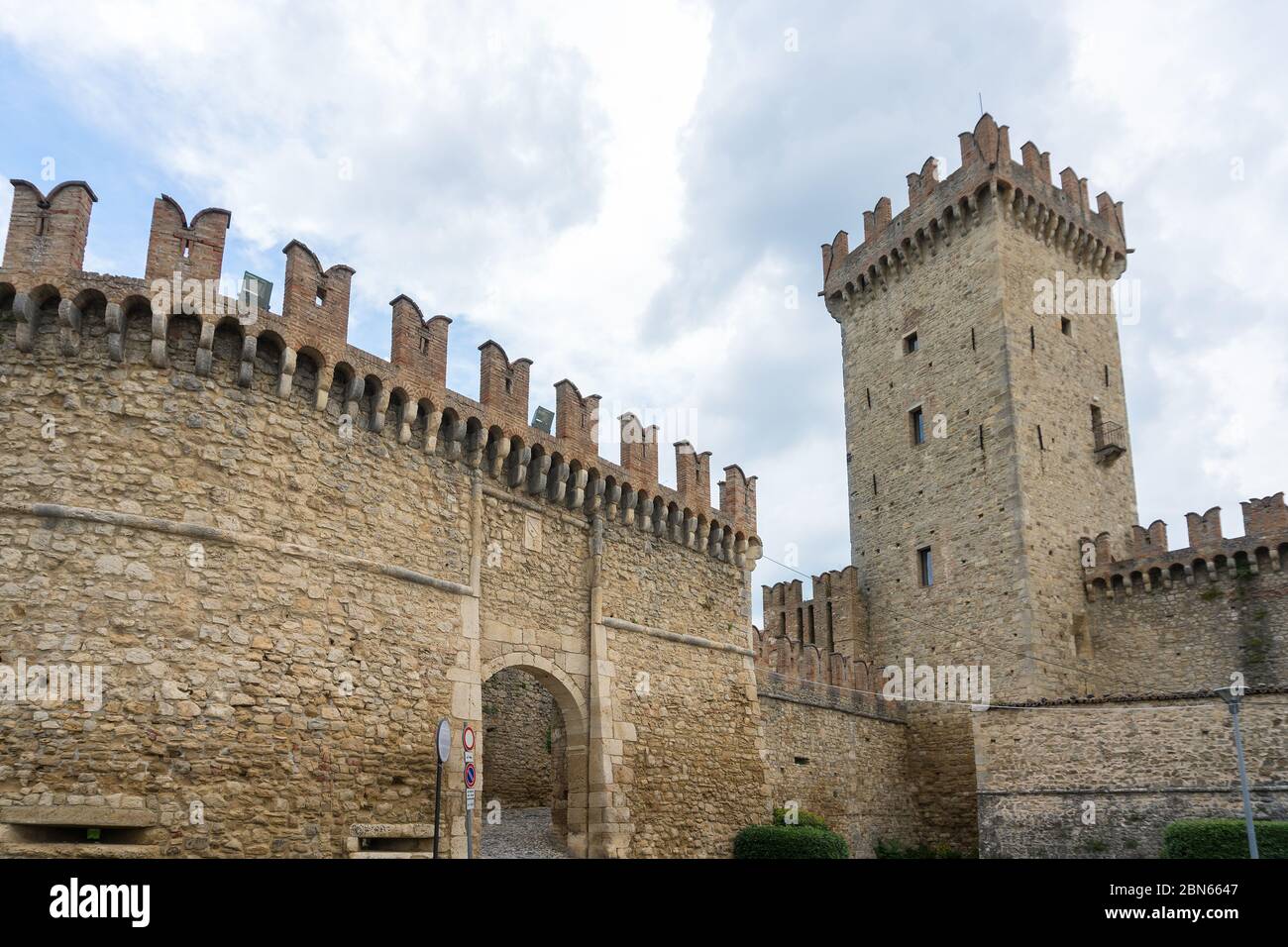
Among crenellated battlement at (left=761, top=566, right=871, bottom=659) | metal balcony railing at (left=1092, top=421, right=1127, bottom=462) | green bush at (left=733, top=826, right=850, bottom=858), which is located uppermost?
metal balcony railing at (left=1092, top=421, right=1127, bottom=462)

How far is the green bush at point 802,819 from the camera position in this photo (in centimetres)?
1819

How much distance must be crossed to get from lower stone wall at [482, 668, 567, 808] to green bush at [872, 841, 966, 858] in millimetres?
7938

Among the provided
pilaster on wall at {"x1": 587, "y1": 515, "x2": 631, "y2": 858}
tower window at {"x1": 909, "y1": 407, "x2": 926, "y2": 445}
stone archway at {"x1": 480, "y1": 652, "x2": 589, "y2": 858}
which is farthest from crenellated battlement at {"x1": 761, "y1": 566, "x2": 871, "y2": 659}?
pilaster on wall at {"x1": 587, "y1": 515, "x2": 631, "y2": 858}

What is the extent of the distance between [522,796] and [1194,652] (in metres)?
16.0

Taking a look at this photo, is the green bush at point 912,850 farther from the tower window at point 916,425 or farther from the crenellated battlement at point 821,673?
the tower window at point 916,425

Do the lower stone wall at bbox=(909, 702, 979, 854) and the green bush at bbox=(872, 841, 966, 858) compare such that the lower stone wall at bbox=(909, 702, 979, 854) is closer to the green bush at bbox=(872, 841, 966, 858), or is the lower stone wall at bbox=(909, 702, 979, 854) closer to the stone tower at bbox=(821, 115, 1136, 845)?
the stone tower at bbox=(821, 115, 1136, 845)

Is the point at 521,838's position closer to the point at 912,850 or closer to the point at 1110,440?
the point at 912,850

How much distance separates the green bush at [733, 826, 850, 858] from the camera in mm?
16312

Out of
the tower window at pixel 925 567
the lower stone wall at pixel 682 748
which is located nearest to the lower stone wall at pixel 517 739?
the lower stone wall at pixel 682 748

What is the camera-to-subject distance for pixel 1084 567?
25.0m

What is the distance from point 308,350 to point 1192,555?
2092cm

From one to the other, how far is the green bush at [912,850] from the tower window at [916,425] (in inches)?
418
